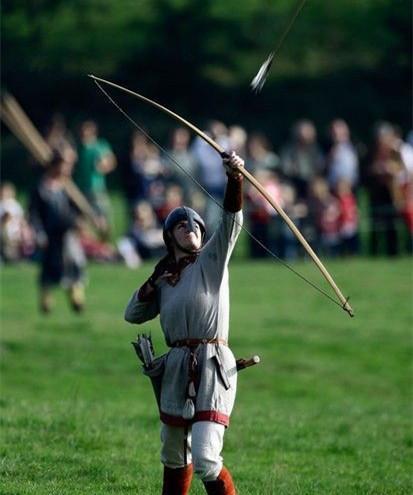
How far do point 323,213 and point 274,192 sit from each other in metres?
1.14

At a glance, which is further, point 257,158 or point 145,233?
point 145,233

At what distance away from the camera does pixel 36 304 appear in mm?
24562

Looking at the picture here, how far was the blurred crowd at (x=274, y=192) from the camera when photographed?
2784cm

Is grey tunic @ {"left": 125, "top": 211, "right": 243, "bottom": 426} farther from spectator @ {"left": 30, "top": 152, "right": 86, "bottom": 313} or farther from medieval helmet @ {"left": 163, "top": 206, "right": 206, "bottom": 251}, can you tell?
spectator @ {"left": 30, "top": 152, "right": 86, "bottom": 313}

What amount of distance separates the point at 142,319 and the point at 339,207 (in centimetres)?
1872

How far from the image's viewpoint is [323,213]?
27.8 meters

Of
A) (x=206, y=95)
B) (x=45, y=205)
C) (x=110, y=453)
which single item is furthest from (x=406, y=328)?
(x=206, y=95)

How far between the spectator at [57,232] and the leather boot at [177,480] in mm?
12845

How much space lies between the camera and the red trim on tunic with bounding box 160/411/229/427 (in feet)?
29.9

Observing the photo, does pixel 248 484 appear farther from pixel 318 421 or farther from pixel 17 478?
pixel 318 421

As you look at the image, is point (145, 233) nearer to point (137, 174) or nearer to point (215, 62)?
point (137, 174)

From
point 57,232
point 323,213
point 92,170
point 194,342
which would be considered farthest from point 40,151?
point 194,342

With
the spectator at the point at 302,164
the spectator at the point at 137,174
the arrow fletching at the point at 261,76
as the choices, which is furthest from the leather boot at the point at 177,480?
the spectator at the point at 137,174

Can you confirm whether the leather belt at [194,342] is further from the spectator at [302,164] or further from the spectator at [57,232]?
the spectator at [302,164]
